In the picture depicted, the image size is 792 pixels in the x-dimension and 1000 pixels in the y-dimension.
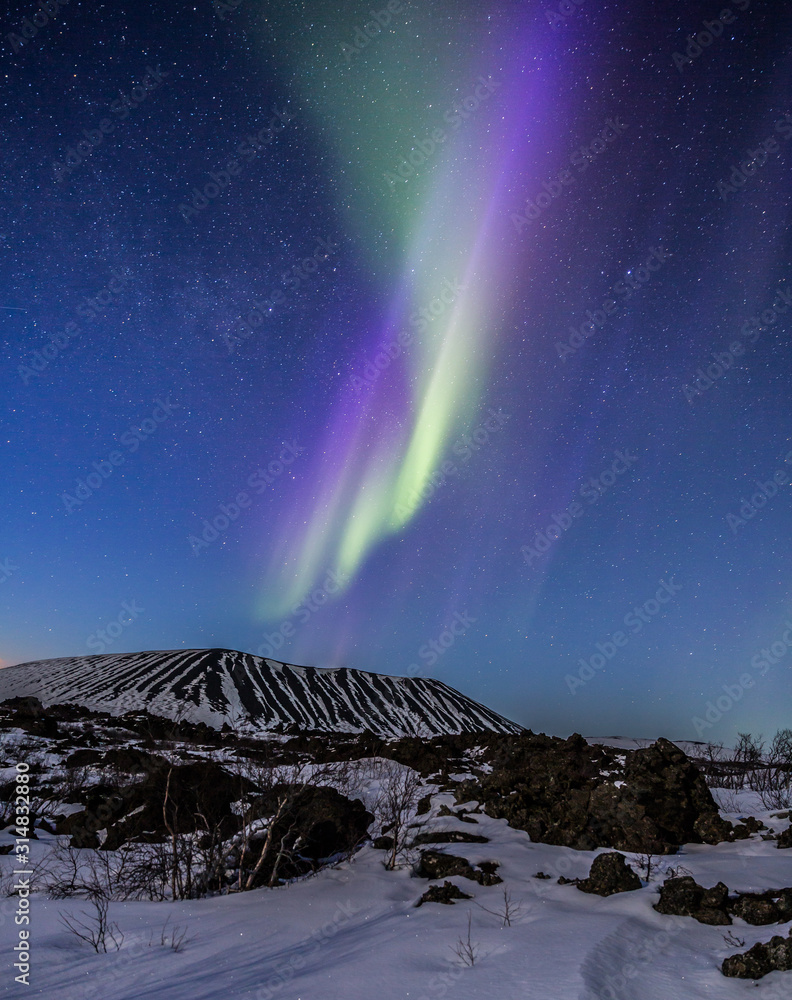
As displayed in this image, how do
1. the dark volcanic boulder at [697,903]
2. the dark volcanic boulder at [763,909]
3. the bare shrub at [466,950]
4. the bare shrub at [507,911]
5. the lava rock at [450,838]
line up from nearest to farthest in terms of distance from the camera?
1. the bare shrub at [466,950]
2. the dark volcanic boulder at [763,909]
3. the dark volcanic boulder at [697,903]
4. the bare shrub at [507,911]
5. the lava rock at [450,838]

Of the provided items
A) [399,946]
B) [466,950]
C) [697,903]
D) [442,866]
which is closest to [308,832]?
[442,866]

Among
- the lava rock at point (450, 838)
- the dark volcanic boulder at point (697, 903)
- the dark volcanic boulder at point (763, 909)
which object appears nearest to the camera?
the dark volcanic boulder at point (763, 909)

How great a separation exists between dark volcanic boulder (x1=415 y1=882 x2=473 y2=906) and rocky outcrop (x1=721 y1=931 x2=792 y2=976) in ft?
10.9

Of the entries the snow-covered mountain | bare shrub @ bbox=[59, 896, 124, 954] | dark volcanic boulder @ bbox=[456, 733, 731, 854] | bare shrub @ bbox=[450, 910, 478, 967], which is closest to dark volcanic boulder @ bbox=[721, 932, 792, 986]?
bare shrub @ bbox=[450, 910, 478, 967]

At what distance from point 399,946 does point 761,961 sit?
323 centimetres

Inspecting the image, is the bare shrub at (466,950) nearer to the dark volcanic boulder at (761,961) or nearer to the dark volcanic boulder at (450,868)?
the dark volcanic boulder at (761,961)

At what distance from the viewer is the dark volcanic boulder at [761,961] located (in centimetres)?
467

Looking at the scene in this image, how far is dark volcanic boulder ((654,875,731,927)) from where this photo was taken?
610 cm

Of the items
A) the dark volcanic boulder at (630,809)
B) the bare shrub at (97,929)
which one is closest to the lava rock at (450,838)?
the dark volcanic boulder at (630,809)

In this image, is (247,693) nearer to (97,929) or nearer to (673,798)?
(673,798)

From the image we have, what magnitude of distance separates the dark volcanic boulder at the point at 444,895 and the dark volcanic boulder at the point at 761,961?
10.9 feet

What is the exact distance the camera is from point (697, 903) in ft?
20.9

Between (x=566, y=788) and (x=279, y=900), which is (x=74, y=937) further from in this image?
(x=566, y=788)

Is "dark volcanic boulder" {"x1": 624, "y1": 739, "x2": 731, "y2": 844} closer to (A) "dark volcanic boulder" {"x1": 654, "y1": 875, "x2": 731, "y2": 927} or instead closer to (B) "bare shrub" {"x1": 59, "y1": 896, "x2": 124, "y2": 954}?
(A) "dark volcanic boulder" {"x1": 654, "y1": 875, "x2": 731, "y2": 927}
